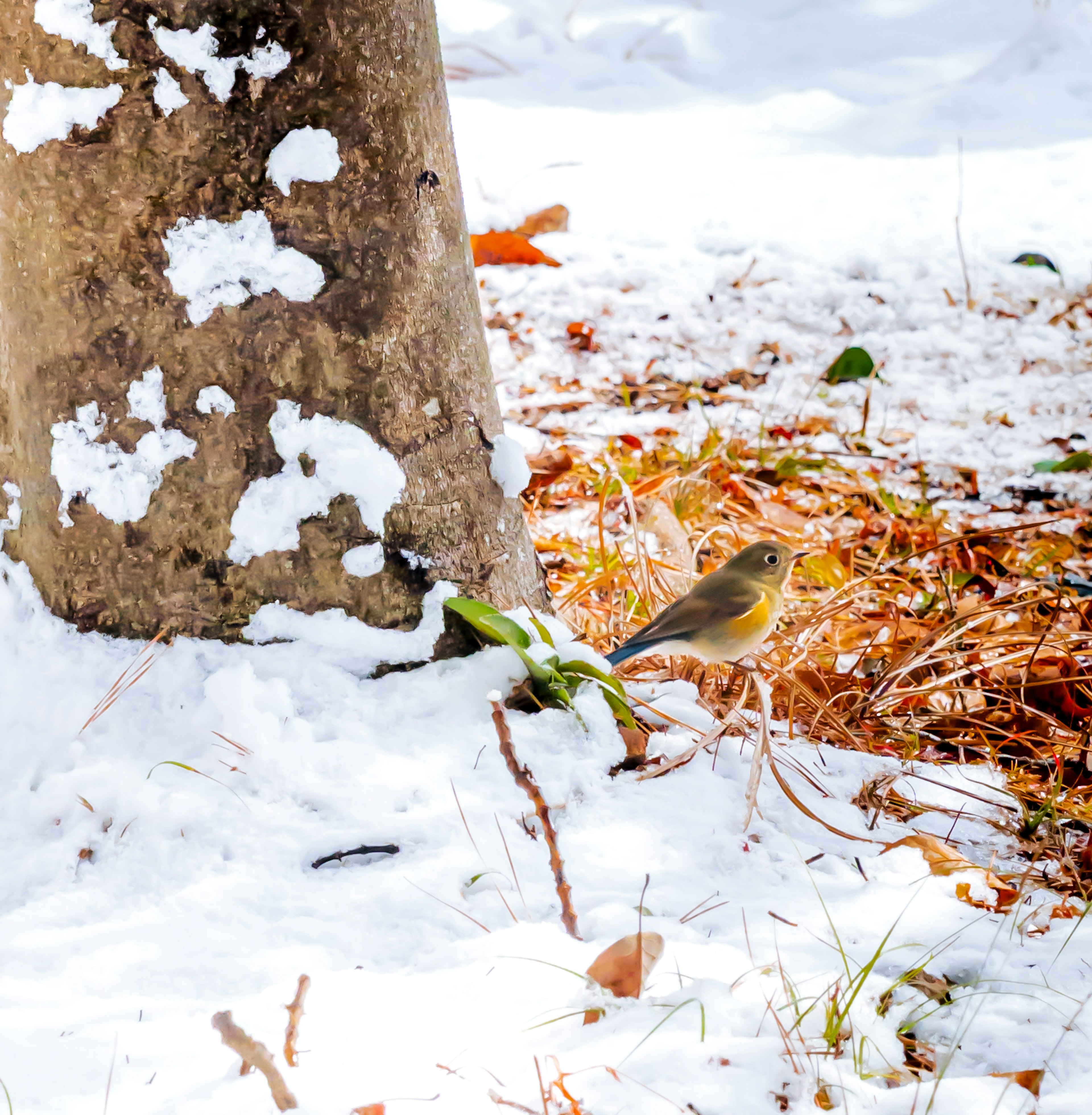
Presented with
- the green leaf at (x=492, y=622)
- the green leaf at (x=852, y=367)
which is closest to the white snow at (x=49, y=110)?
the green leaf at (x=492, y=622)

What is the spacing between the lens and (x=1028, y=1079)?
1.00 metres

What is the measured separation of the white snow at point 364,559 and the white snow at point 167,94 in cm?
66

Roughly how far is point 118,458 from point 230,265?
329mm

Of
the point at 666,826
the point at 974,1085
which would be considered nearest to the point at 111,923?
the point at 666,826

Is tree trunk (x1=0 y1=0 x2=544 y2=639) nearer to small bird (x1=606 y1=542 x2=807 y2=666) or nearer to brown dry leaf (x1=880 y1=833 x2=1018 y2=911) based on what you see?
small bird (x1=606 y1=542 x2=807 y2=666)

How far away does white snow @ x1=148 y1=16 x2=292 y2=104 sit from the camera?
1.32 m

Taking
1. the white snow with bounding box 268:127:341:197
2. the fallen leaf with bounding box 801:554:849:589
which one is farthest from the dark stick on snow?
the fallen leaf with bounding box 801:554:849:589

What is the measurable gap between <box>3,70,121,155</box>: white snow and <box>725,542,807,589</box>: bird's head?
3.54ft

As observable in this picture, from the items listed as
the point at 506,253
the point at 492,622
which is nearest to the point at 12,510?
the point at 492,622

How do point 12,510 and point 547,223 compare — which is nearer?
point 12,510

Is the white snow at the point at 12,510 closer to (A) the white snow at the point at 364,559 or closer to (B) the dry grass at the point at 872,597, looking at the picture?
(A) the white snow at the point at 364,559

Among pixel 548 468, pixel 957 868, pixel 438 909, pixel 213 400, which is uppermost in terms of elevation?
pixel 213 400

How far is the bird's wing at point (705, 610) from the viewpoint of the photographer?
136 cm

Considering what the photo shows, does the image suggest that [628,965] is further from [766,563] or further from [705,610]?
[766,563]
